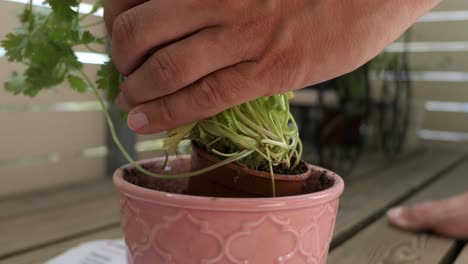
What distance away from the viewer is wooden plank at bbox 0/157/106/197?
136cm

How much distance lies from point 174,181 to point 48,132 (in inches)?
41.2

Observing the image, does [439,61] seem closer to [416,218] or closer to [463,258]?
[416,218]

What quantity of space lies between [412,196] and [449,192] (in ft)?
0.48

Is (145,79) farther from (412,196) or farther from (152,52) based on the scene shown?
(412,196)

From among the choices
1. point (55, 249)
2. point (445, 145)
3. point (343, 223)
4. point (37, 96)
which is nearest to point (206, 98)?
point (55, 249)

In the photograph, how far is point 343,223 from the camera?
1.04 m

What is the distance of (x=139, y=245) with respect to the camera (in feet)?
1.57

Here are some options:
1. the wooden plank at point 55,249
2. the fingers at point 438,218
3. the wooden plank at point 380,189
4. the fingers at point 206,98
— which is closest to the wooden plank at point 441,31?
the wooden plank at point 380,189

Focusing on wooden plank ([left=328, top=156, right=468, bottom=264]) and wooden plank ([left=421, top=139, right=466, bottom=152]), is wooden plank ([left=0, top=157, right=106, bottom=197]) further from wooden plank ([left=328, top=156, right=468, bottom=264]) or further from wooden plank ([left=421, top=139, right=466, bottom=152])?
wooden plank ([left=421, top=139, right=466, bottom=152])

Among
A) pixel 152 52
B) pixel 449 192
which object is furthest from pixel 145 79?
pixel 449 192

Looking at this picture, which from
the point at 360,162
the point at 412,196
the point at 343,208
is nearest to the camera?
the point at 343,208

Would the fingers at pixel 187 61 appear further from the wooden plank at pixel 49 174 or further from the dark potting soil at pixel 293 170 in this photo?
the wooden plank at pixel 49 174

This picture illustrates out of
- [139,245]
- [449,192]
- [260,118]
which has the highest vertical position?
[260,118]

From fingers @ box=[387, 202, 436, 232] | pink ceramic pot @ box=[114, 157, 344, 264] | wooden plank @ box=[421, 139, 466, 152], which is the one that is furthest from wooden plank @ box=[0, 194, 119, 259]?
wooden plank @ box=[421, 139, 466, 152]
